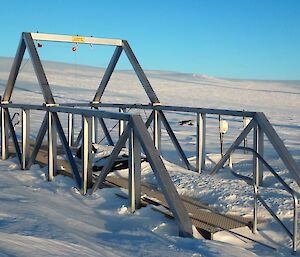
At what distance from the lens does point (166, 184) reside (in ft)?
14.6

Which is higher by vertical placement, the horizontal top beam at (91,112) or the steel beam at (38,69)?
the steel beam at (38,69)

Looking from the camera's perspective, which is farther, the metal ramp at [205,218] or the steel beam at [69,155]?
the steel beam at [69,155]

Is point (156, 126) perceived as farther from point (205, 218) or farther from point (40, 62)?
point (205, 218)

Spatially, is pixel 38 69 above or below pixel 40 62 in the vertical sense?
below

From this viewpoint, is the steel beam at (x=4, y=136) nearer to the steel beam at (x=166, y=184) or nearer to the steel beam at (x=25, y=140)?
the steel beam at (x=25, y=140)

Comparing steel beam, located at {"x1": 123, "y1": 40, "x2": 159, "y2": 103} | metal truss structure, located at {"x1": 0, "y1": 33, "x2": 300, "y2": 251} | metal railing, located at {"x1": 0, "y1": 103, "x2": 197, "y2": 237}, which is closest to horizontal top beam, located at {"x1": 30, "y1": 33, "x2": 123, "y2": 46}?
metal truss structure, located at {"x1": 0, "y1": 33, "x2": 300, "y2": 251}

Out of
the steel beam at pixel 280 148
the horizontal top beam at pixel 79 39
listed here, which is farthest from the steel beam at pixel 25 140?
the steel beam at pixel 280 148

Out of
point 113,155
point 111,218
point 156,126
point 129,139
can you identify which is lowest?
point 111,218

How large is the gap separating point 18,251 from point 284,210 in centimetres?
321

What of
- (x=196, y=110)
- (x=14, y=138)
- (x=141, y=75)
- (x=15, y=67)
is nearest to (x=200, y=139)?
(x=196, y=110)

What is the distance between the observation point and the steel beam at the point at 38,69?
651 centimetres

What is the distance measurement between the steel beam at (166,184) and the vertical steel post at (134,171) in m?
0.13

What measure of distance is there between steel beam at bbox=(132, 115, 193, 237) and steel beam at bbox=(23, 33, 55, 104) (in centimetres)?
216

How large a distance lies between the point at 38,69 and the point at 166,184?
3228 millimetres
